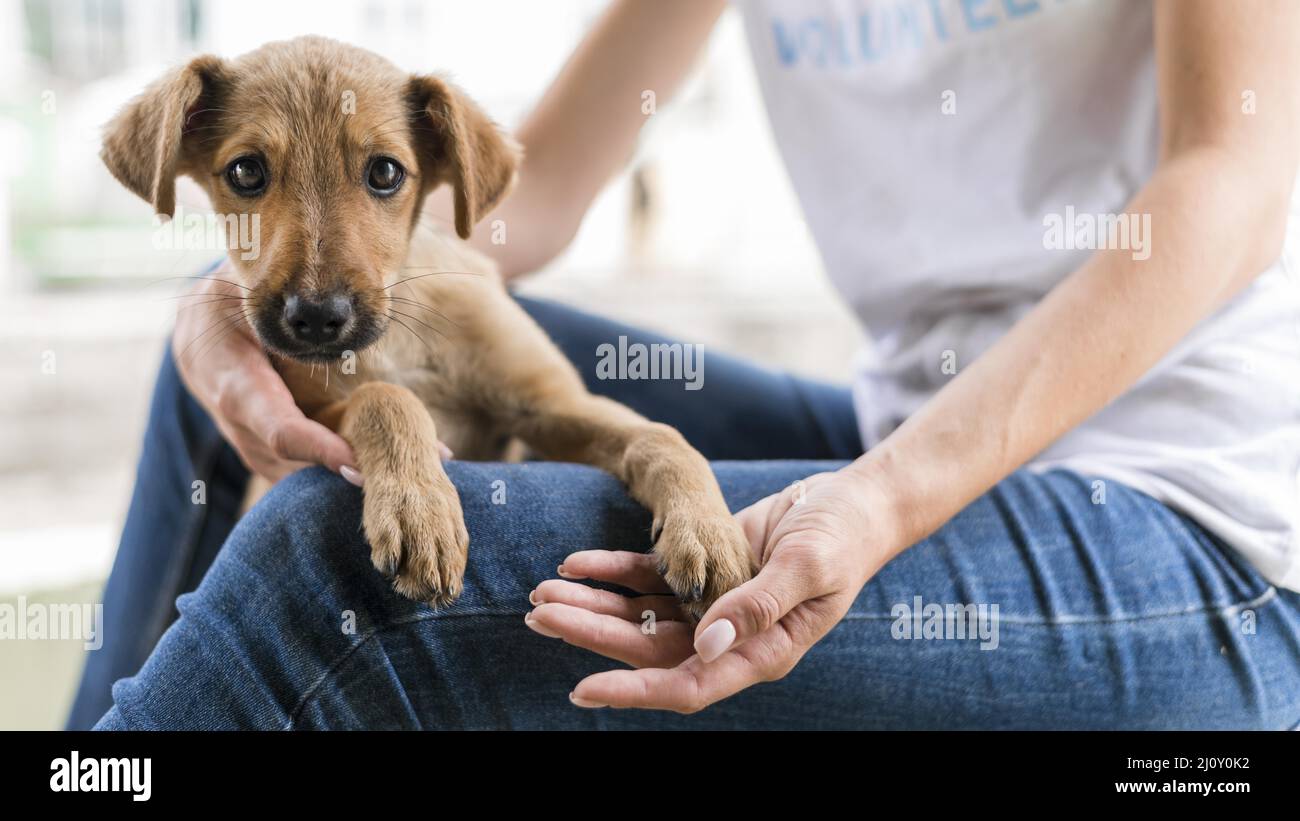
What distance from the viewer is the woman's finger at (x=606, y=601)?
3.62 feet

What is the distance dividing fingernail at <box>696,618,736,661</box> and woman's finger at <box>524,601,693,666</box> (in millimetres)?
99

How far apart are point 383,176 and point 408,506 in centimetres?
37

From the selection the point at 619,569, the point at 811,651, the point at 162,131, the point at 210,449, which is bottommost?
the point at 811,651

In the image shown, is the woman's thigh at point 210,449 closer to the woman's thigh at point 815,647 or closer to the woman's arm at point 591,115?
the woman's arm at point 591,115

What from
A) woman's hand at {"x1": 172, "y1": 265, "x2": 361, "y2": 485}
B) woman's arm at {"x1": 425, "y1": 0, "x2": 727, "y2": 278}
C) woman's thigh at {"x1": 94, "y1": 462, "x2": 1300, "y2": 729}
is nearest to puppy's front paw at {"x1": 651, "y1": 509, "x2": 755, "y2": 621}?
woman's thigh at {"x1": 94, "y1": 462, "x2": 1300, "y2": 729}

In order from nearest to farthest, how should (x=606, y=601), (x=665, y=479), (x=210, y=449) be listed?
(x=606, y=601), (x=665, y=479), (x=210, y=449)

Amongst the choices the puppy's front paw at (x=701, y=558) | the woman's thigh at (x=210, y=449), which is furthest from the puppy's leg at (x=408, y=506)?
the woman's thigh at (x=210, y=449)

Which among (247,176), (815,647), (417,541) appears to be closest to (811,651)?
(815,647)

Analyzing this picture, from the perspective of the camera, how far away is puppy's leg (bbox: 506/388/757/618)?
1105mm

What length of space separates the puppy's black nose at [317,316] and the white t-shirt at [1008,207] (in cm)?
86

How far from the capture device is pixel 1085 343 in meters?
1.25

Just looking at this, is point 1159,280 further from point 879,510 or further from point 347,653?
point 347,653
